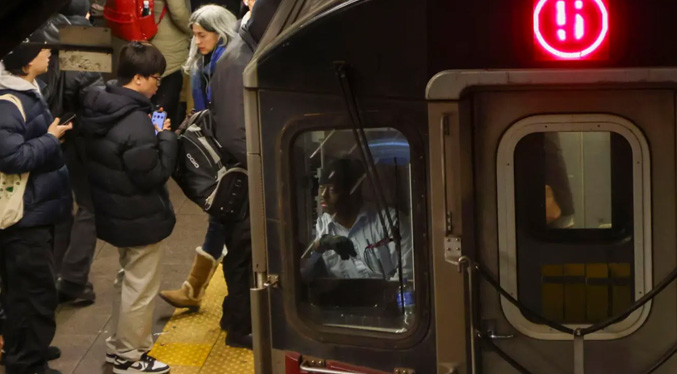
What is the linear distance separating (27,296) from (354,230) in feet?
9.18

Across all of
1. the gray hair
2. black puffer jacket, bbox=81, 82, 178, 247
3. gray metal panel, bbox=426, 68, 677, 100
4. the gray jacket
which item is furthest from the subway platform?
gray metal panel, bbox=426, 68, 677, 100

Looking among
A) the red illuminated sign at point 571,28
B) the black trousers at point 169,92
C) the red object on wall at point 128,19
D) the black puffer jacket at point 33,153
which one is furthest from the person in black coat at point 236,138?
the black trousers at point 169,92

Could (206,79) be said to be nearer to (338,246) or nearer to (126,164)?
(126,164)

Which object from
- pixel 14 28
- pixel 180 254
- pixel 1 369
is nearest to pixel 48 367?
pixel 1 369

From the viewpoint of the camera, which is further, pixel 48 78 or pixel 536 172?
pixel 48 78

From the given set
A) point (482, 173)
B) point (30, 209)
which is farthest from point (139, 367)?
point (482, 173)

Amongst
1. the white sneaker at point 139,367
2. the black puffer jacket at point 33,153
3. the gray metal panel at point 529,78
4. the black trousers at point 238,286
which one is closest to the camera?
the gray metal panel at point 529,78

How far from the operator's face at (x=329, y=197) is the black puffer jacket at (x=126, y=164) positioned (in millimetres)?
2202

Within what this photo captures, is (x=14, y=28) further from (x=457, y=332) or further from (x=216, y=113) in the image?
(x=216, y=113)

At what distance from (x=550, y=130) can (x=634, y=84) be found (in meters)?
0.32

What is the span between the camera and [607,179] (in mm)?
4207

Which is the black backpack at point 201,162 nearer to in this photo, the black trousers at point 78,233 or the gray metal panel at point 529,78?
the black trousers at point 78,233

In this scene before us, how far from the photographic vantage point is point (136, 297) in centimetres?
685

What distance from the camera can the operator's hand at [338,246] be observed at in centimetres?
454
